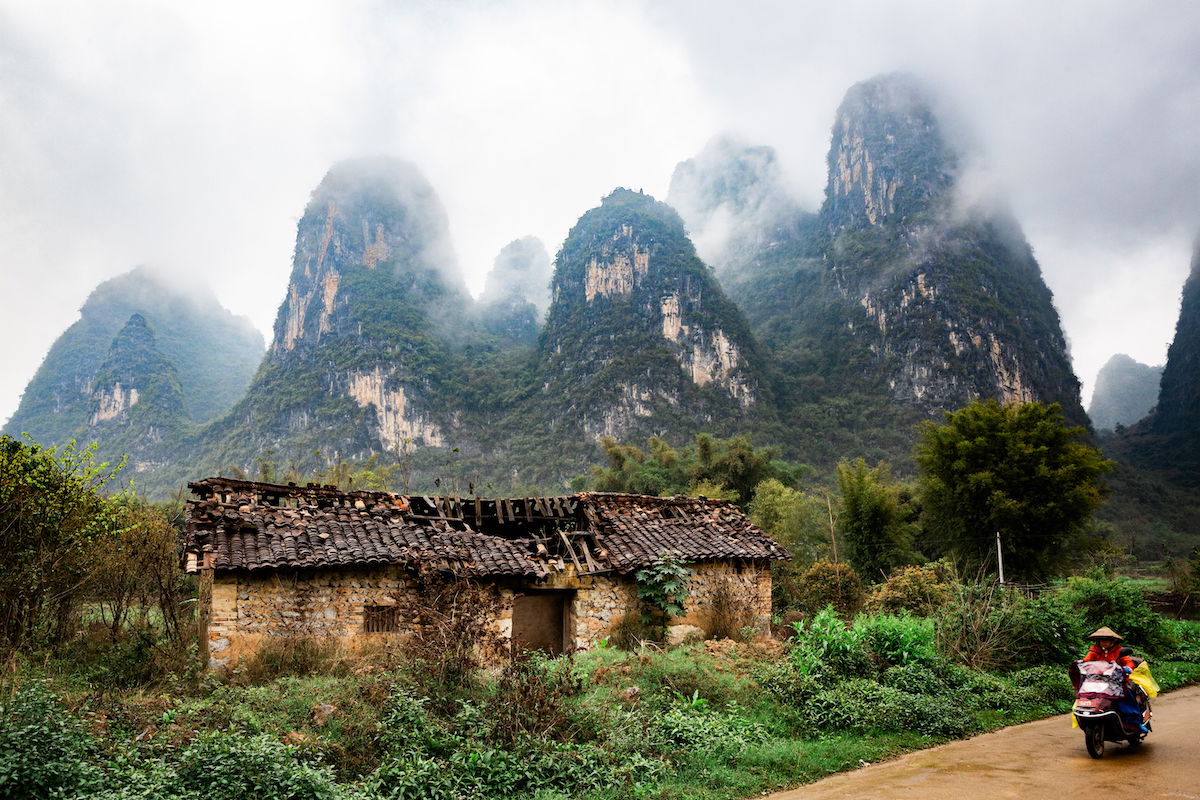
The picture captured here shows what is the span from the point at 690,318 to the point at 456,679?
277 feet

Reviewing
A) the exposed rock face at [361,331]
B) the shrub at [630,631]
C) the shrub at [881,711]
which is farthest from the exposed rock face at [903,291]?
the shrub at [881,711]

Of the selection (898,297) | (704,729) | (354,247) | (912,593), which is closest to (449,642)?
(704,729)

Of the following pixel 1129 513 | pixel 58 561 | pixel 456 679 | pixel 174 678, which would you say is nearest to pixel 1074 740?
pixel 456 679

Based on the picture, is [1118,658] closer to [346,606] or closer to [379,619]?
[379,619]

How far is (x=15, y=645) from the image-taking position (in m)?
9.41

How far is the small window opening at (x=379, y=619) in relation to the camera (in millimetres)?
10648

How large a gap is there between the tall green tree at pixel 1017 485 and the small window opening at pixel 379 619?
1629 cm

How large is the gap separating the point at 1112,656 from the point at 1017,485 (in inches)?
579

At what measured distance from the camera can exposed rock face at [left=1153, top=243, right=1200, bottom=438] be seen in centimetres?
7738

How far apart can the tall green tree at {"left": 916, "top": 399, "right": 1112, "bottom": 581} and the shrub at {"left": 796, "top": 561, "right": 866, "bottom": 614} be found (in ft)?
A: 15.1

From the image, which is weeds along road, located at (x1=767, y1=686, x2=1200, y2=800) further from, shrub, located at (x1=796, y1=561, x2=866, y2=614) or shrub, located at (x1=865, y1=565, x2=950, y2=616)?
shrub, located at (x1=796, y1=561, x2=866, y2=614)

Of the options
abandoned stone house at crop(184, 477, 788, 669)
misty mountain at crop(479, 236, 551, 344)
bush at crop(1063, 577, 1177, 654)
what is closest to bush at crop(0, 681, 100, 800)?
abandoned stone house at crop(184, 477, 788, 669)

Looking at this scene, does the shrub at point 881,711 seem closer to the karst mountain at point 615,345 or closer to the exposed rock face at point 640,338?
the karst mountain at point 615,345

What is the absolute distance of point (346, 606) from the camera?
10539mm
